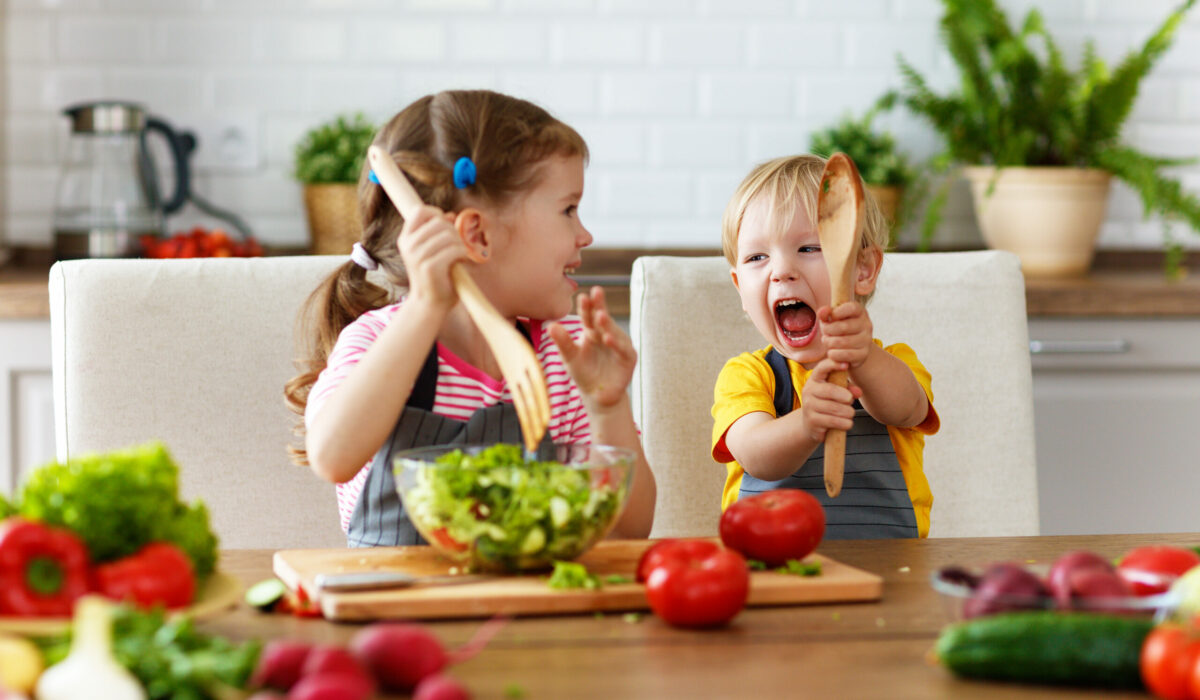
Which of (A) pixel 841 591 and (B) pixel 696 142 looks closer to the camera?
(A) pixel 841 591

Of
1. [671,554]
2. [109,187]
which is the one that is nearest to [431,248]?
[671,554]

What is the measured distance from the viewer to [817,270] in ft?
5.31

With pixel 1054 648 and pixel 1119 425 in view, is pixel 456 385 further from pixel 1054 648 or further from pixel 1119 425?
pixel 1119 425

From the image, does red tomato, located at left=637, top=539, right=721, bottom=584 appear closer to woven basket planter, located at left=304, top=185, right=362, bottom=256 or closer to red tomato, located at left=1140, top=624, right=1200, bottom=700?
red tomato, located at left=1140, top=624, right=1200, bottom=700

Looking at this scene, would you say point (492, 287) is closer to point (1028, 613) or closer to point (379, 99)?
point (1028, 613)

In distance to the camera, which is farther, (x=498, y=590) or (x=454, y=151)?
(x=454, y=151)

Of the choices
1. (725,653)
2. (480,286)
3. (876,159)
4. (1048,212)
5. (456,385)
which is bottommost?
(725,653)

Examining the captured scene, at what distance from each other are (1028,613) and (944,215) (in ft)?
7.97

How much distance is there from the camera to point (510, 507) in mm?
1034

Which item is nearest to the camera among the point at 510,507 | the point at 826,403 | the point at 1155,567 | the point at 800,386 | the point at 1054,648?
the point at 1054,648

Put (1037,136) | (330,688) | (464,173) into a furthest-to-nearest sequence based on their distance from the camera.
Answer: (1037,136)
(464,173)
(330,688)

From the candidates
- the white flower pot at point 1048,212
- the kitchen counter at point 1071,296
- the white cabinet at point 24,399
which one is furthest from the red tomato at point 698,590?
the white flower pot at point 1048,212

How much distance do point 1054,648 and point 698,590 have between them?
26 centimetres

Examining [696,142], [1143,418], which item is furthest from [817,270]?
[696,142]
